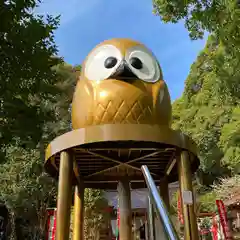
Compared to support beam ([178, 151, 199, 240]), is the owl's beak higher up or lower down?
higher up

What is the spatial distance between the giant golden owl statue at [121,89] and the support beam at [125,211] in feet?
7.75

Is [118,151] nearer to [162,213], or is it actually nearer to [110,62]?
[110,62]

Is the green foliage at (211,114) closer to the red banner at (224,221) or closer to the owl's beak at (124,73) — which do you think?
the red banner at (224,221)

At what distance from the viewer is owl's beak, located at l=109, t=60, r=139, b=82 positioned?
6754 millimetres

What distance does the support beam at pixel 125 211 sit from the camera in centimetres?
794

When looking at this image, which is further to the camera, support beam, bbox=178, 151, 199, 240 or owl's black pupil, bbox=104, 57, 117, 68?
owl's black pupil, bbox=104, 57, 117, 68

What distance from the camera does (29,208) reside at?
22984 millimetres

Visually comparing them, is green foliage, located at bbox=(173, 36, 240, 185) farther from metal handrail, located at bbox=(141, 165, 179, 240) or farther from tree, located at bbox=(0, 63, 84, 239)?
tree, located at bbox=(0, 63, 84, 239)

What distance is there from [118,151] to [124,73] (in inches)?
66.2

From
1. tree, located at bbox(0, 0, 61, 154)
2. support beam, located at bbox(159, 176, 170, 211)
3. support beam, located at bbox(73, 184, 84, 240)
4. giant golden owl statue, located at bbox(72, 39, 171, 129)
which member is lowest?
support beam, located at bbox(73, 184, 84, 240)

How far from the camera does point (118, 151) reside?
7.46 m

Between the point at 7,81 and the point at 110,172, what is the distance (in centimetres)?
340

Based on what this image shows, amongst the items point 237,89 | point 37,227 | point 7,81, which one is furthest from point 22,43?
point 37,227

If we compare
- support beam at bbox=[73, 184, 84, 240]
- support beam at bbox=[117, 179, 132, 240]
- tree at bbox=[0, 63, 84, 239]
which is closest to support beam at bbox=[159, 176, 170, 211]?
support beam at bbox=[117, 179, 132, 240]
